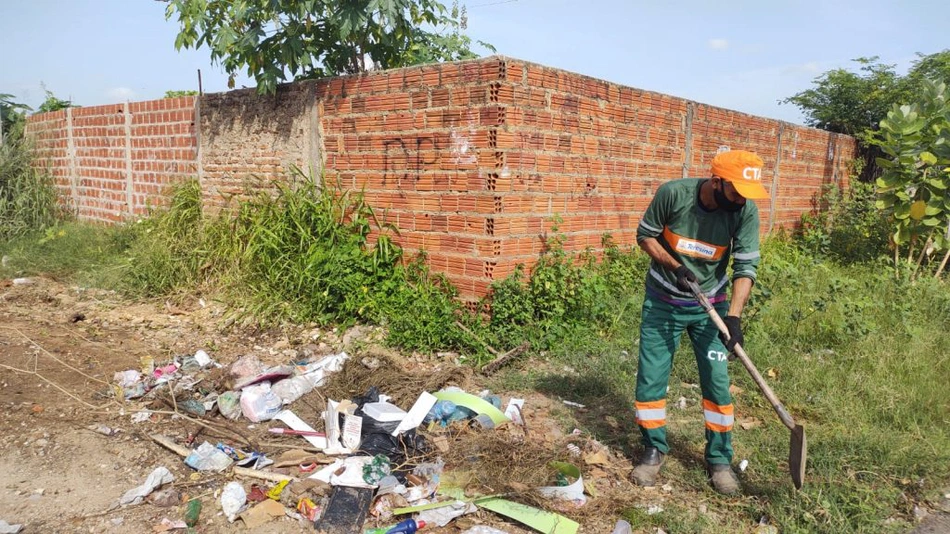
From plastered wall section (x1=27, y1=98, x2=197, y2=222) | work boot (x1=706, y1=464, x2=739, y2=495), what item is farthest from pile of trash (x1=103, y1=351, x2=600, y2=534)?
plastered wall section (x1=27, y1=98, x2=197, y2=222)

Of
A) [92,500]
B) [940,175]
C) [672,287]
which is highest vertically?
[940,175]

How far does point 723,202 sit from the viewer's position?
3.31 metres

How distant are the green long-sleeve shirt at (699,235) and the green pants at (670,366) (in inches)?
4.6

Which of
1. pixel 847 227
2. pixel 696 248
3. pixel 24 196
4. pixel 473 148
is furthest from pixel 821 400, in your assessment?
pixel 24 196

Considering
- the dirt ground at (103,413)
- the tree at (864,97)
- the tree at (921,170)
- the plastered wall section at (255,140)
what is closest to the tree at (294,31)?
the plastered wall section at (255,140)

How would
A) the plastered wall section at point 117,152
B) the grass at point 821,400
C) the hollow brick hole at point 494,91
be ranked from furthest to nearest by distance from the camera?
the plastered wall section at point 117,152, the hollow brick hole at point 494,91, the grass at point 821,400

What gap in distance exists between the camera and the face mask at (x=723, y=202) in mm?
3283

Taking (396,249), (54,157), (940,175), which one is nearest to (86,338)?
(396,249)

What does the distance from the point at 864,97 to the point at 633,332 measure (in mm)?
11515

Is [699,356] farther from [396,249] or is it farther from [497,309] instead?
[396,249]

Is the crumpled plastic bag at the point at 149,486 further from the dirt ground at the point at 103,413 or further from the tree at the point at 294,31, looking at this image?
the tree at the point at 294,31

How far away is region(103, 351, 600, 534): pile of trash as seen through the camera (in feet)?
10.3

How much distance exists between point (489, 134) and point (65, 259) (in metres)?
6.53

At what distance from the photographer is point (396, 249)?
229 inches
